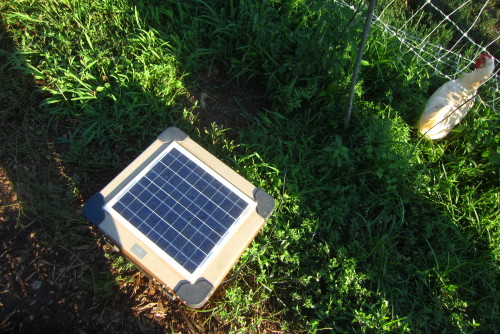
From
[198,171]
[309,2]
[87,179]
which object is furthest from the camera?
[309,2]

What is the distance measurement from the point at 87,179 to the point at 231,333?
1547 millimetres

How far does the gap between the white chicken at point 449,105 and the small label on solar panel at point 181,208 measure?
73.3 inches

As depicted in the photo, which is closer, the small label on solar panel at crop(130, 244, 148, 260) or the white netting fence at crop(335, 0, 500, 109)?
the small label on solar panel at crop(130, 244, 148, 260)

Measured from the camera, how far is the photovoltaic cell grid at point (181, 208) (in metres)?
1.98

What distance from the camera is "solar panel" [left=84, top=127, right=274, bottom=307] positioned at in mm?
1916

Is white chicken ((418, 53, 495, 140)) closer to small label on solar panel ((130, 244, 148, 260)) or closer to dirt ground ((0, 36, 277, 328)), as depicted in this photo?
dirt ground ((0, 36, 277, 328))

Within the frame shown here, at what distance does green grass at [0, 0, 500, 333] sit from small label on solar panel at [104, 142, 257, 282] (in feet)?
1.62

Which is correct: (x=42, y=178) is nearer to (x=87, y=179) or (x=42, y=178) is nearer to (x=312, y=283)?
(x=87, y=179)

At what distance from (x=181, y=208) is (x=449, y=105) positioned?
7.97 feet

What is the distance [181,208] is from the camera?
6.91 feet

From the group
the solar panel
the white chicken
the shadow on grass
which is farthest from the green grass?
the solar panel

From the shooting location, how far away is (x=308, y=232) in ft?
8.43

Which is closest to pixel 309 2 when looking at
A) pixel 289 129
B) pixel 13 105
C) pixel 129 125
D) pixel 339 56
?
pixel 339 56

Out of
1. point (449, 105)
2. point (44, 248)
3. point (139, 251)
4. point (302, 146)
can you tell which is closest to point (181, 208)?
point (139, 251)
